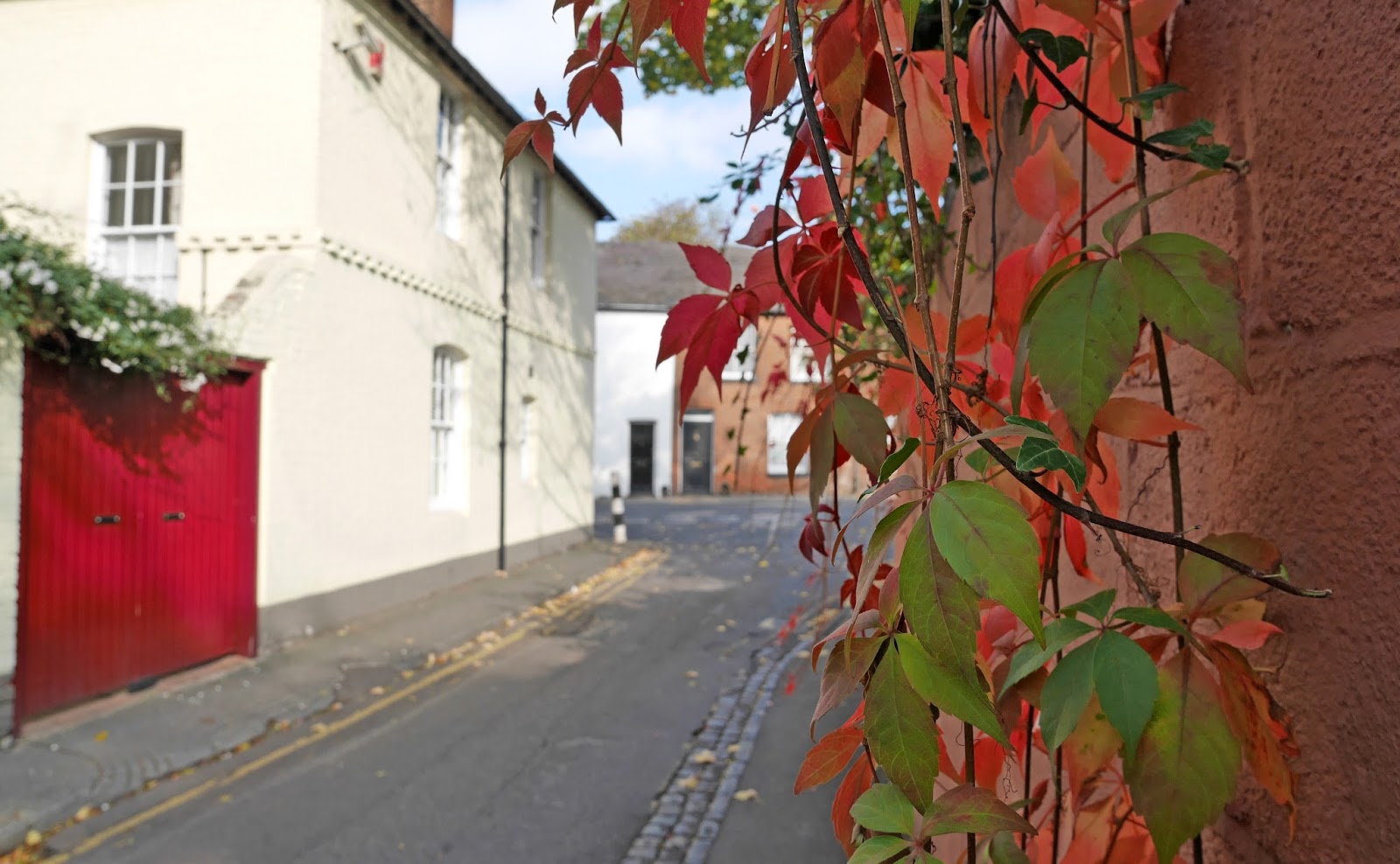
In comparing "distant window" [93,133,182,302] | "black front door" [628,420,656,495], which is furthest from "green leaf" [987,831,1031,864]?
"black front door" [628,420,656,495]

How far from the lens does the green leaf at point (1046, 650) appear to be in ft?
2.30

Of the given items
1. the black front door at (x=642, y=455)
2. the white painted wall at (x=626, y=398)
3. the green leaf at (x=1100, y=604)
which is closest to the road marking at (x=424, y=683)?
the green leaf at (x=1100, y=604)

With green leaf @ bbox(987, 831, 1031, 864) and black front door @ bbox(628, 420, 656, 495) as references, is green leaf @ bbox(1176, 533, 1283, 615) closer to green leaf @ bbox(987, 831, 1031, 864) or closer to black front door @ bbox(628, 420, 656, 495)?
green leaf @ bbox(987, 831, 1031, 864)

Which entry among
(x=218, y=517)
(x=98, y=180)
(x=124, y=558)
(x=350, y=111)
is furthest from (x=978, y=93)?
(x=98, y=180)

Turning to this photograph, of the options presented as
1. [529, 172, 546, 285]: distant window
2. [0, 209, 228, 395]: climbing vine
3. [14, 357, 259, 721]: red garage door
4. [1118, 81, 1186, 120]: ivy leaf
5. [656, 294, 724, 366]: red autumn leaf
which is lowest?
[14, 357, 259, 721]: red garage door

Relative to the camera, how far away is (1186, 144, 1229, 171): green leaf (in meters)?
0.81

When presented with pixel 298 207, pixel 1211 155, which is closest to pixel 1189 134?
pixel 1211 155

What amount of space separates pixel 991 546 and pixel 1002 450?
12cm

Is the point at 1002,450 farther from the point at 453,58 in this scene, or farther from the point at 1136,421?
the point at 453,58

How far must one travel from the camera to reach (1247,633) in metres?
0.75

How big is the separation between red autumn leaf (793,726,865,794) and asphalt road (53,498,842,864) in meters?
1.65

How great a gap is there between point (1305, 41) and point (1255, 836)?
688mm

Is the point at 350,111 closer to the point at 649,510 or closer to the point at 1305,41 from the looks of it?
the point at 1305,41

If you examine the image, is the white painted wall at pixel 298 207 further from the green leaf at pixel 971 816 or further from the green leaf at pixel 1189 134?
the green leaf at pixel 971 816
